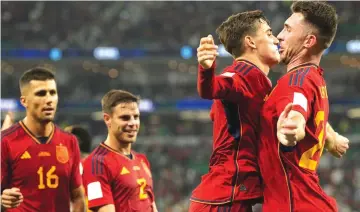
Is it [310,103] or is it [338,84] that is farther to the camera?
[338,84]

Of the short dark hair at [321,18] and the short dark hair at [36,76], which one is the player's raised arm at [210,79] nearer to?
the short dark hair at [321,18]

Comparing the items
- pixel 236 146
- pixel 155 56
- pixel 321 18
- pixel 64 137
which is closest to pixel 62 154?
pixel 64 137

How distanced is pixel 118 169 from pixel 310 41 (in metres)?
2.39

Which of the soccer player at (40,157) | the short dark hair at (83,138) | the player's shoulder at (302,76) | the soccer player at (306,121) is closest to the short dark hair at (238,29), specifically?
the soccer player at (306,121)

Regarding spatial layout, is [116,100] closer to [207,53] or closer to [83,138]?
[83,138]

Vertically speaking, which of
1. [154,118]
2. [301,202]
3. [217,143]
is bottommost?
[154,118]

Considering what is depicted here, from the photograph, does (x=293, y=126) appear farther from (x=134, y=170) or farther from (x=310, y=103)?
(x=134, y=170)

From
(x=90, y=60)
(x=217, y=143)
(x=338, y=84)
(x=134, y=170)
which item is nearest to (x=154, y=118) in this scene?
(x=90, y=60)

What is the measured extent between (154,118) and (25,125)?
1428cm

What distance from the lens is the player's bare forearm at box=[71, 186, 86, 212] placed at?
19.0ft

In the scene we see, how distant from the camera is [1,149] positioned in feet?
18.1

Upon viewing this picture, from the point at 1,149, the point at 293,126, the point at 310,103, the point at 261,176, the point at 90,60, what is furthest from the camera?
the point at 90,60

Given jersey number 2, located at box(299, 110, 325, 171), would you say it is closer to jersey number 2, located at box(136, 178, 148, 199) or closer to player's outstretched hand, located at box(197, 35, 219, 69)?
player's outstretched hand, located at box(197, 35, 219, 69)

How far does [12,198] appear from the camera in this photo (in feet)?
16.7
